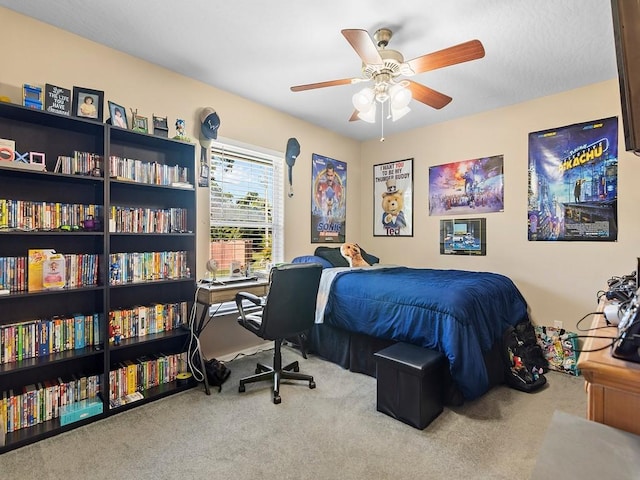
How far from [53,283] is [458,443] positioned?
107 inches

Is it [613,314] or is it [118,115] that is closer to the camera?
[613,314]

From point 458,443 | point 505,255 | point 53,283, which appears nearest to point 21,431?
point 53,283

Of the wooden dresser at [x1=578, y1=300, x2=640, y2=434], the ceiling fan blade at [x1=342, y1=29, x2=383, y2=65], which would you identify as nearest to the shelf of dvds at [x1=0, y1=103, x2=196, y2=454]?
the ceiling fan blade at [x1=342, y1=29, x2=383, y2=65]

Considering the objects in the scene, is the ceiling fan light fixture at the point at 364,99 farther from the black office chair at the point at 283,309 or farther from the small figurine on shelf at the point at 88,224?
the small figurine on shelf at the point at 88,224

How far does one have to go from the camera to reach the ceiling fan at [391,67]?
1.88m

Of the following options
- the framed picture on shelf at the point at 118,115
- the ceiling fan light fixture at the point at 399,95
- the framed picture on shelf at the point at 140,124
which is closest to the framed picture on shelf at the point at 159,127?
the framed picture on shelf at the point at 140,124

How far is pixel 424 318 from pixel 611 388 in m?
1.67

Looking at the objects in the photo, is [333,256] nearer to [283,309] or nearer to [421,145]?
[283,309]

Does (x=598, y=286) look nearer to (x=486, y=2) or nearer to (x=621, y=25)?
(x=486, y=2)

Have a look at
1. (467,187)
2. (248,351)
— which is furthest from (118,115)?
(467,187)

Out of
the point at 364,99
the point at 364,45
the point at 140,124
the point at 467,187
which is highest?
the point at 364,45

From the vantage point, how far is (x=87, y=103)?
2.20m

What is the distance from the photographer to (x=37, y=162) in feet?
6.95

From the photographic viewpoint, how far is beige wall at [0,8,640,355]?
91.7 inches
